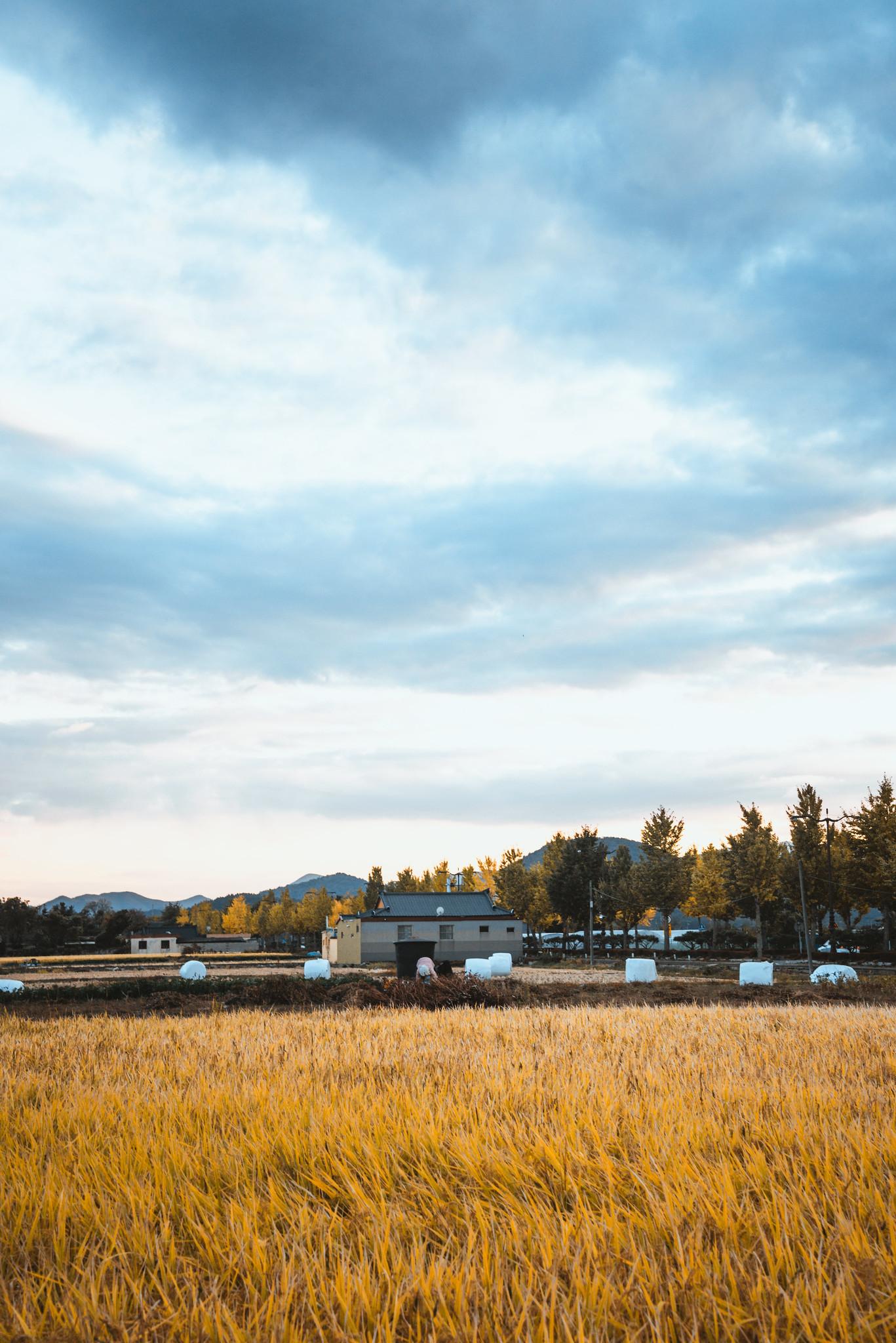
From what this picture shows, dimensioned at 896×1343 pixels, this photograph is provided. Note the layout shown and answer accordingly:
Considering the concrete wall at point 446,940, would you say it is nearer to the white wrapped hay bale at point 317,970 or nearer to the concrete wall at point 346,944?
the concrete wall at point 346,944

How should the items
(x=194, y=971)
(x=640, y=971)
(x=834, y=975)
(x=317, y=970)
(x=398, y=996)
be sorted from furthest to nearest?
(x=194, y=971)
(x=317, y=970)
(x=640, y=971)
(x=834, y=975)
(x=398, y=996)

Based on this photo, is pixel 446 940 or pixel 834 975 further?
pixel 446 940

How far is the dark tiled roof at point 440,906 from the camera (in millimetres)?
65188

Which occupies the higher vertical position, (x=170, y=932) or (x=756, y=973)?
(x=756, y=973)

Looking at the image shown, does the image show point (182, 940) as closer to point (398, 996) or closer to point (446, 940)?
point (446, 940)

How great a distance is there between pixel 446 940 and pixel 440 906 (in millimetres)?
3391

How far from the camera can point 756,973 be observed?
30422mm

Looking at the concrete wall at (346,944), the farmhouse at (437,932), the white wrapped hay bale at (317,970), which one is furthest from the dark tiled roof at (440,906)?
the white wrapped hay bale at (317,970)

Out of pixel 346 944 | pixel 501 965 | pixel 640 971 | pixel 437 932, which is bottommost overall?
pixel 346 944

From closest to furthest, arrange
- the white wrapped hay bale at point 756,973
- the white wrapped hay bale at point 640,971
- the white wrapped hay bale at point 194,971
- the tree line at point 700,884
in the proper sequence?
the white wrapped hay bale at point 756,973 → the white wrapped hay bale at point 640,971 → the white wrapped hay bale at point 194,971 → the tree line at point 700,884

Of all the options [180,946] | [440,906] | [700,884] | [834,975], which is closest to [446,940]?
[440,906]

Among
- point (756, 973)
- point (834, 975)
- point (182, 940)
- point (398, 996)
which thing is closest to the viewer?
point (398, 996)

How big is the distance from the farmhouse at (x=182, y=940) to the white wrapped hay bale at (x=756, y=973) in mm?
72340

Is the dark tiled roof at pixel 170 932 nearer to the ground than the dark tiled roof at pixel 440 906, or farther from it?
nearer to the ground
